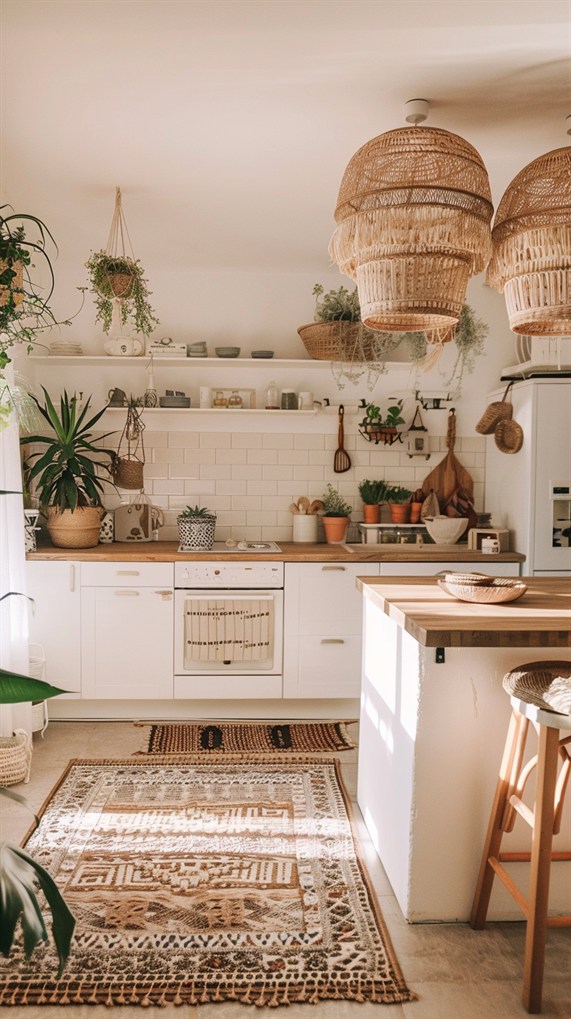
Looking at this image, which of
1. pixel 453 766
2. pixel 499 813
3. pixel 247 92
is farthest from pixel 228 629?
pixel 247 92

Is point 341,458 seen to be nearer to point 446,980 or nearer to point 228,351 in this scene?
point 228,351

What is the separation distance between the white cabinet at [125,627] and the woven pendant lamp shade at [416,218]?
8.51ft

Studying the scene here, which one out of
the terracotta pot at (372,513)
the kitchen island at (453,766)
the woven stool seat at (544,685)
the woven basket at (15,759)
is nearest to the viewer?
the woven stool seat at (544,685)

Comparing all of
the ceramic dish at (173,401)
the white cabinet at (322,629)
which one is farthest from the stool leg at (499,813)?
the ceramic dish at (173,401)

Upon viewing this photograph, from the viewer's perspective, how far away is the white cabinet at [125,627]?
14.6ft

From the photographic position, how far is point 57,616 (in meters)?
4.44

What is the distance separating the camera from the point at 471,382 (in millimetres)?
5305

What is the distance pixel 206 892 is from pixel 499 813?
1063 millimetres

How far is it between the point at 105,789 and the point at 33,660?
104cm

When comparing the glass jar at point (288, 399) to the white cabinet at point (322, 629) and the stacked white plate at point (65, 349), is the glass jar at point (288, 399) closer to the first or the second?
the white cabinet at point (322, 629)

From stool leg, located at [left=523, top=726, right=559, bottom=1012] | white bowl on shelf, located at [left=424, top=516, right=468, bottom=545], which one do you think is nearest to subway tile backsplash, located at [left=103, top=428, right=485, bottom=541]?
white bowl on shelf, located at [left=424, top=516, right=468, bottom=545]

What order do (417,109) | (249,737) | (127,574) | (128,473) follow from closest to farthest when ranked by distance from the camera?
(417,109) < (249,737) < (127,574) < (128,473)

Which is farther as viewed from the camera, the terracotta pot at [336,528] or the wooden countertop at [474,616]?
the terracotta pot at [336,528]

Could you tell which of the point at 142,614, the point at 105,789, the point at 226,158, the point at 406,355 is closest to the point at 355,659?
the point at 142,614
